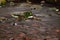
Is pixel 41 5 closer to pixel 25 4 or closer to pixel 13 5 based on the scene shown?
pixel 25 4

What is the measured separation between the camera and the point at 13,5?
5.92 m

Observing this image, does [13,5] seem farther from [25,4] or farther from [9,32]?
[9,32]

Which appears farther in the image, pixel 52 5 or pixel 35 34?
pixel 52 5

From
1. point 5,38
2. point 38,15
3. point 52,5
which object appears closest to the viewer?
point 5,38

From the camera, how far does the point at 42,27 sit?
3988mm

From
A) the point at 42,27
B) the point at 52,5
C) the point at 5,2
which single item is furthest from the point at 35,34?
the point at 5,2

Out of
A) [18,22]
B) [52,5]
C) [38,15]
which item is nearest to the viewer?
[18,22]

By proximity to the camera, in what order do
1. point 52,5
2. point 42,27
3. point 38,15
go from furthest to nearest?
point 52,5
point 38,15
point 42,27

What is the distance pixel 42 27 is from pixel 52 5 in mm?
1959

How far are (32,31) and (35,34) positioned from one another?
0.58 feet

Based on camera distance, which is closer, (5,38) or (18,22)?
(5,38)

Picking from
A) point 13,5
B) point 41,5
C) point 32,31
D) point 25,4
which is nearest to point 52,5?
point 41,5

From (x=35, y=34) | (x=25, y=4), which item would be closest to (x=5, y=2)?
(x=25, y=4)

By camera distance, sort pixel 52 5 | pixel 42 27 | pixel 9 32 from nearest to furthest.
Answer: pixel 9 32 → pixel 42 27 → pixel 52 5
